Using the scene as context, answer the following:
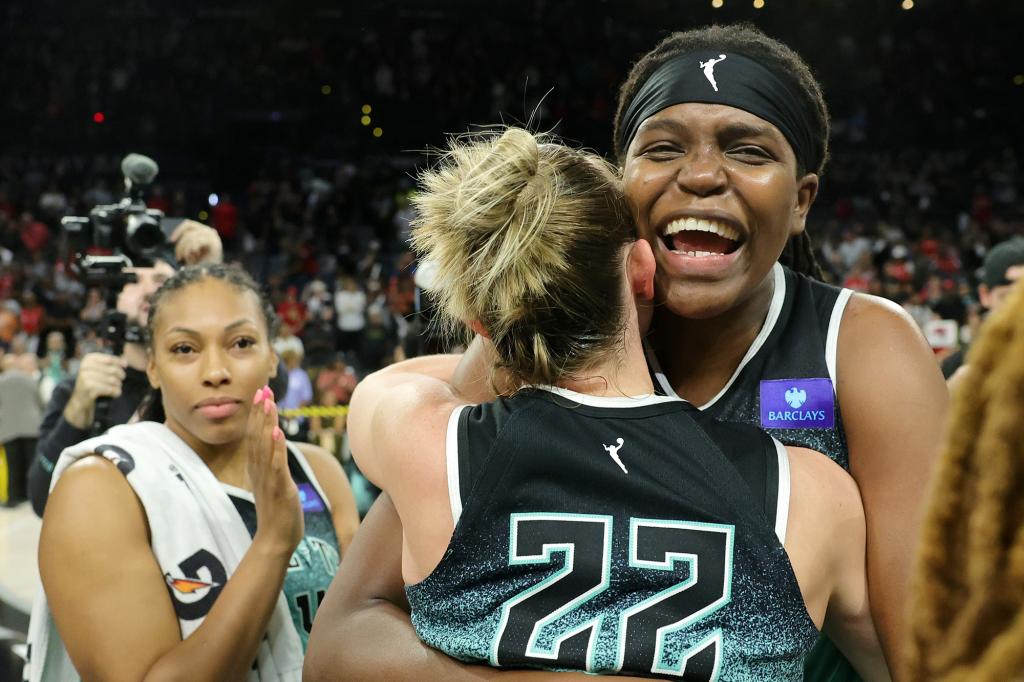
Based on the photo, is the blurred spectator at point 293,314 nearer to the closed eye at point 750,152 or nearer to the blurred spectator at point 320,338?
the blurred spectator at point 320,338

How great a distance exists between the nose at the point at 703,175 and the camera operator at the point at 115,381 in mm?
1823

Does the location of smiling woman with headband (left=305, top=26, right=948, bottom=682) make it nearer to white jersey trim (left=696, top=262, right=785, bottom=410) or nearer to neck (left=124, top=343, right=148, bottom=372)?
white jersey trim (left=696, top=262, right=785, bottom=410)

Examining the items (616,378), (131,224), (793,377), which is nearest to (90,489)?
(616,378)

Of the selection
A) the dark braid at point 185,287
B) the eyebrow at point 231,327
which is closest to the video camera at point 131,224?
the dark braid at point 185,287

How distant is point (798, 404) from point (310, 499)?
1259 millimetres

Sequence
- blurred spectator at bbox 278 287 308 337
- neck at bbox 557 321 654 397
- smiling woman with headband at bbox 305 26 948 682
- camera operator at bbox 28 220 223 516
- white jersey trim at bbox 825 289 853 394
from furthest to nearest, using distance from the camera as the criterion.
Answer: blurred spectator at bbox 278 287 308 337 < camera operator at bbox 28 220 223 516 < white jersey trim at bbox 825 289 853 394 < smiling woman with headband at bbox 305 26 948 682 < neck at bbox 557 321 654 397

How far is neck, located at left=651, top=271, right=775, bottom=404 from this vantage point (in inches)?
69.2

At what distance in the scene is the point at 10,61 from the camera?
16.7 meters

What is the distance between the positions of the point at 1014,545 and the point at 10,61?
726 inches

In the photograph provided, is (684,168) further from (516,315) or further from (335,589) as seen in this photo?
(335,589)

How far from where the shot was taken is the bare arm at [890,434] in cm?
144

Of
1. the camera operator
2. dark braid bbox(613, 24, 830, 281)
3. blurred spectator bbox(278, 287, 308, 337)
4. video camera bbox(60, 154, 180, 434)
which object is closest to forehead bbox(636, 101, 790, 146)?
dark braid bbox(613, 24, 830, 281)

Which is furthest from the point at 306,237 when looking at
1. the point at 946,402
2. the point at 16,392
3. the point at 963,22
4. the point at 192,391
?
the point at 946,402

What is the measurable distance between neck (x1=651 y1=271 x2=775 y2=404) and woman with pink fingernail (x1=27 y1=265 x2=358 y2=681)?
28.6 inches
